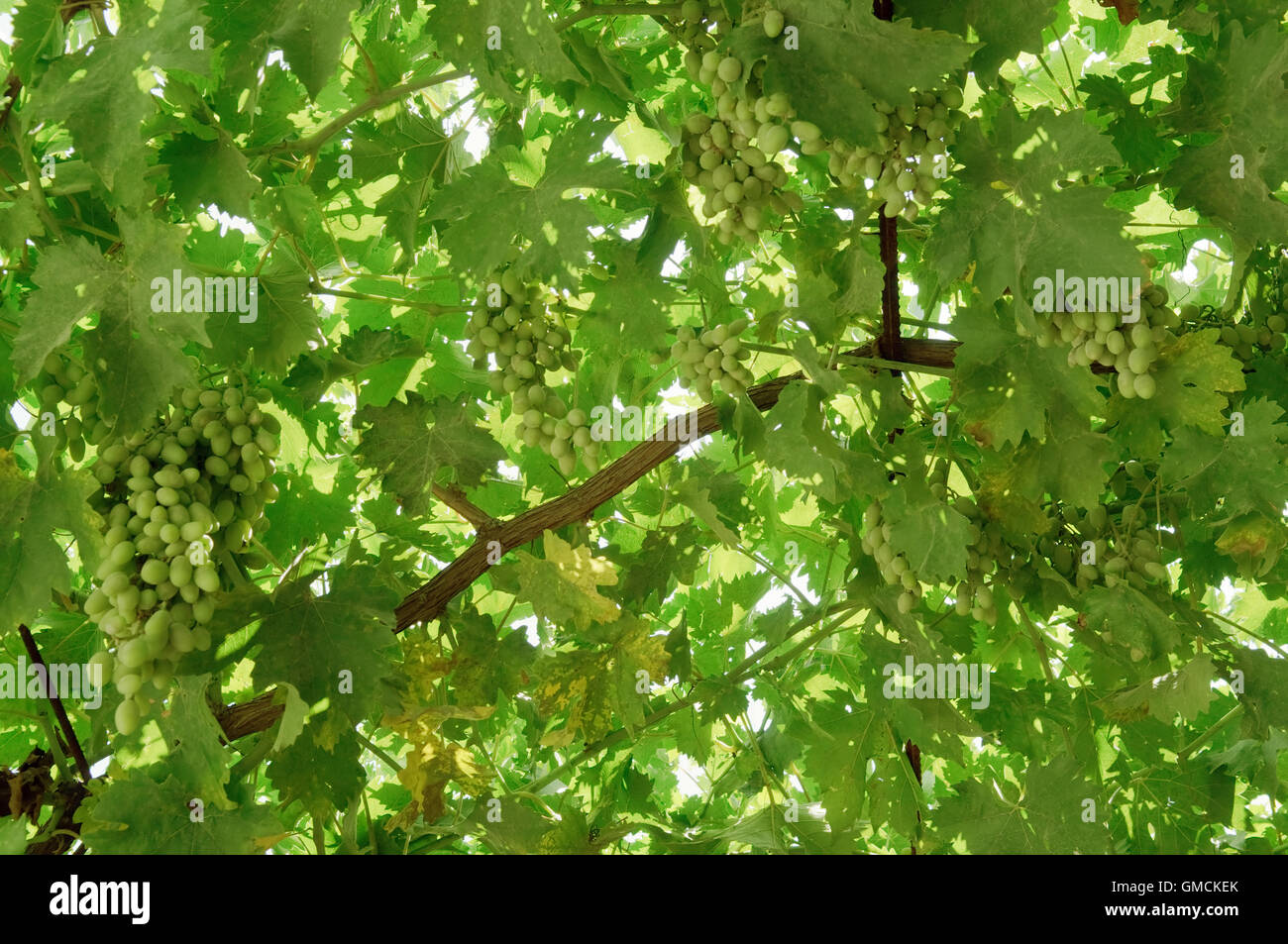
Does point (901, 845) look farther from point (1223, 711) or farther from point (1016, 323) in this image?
point (1016, 323)

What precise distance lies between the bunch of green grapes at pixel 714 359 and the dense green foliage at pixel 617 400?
0.04 ft

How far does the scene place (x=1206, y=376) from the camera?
2094 mm

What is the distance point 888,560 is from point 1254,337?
3.08 ft

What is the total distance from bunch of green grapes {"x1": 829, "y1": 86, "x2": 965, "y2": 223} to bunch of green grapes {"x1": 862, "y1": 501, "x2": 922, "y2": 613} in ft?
2.31

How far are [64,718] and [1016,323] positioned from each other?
7.10 ft

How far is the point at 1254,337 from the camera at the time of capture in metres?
2.35

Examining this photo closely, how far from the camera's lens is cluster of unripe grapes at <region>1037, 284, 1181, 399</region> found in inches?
80.1

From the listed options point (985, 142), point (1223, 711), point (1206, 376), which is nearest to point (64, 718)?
point (985, 142)

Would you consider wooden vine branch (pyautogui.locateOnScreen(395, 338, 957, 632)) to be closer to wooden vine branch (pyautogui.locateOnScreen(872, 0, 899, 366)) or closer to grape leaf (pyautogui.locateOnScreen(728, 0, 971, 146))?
wooden vine branch (pyautogui.locateOnScreen(872, 0, 899, 366))

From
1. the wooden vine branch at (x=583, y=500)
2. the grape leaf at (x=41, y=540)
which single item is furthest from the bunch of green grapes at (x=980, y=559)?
the grape leaf at (x=41, y=540)

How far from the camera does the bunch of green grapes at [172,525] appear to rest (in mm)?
1833

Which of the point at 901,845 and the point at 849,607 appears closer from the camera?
the point at 849,607

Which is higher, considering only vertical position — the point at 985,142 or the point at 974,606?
the point at 985,142

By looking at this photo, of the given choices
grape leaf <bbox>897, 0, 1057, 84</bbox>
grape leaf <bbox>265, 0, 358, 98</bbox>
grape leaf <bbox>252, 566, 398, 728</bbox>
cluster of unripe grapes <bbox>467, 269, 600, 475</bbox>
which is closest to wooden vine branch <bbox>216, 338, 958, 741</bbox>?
cluster of unripe grapes <bbox>467, 269, 600, 475</bbox>
